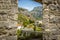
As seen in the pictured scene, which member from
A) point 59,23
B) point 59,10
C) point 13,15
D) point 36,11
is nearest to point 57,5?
point 59,10

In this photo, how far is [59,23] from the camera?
266 cm

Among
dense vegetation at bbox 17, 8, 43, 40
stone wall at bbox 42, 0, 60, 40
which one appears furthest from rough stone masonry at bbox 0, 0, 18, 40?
dense vegetation at bbox 17, 8, 43, 40

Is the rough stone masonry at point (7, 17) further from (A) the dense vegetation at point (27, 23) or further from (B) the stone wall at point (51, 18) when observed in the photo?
(A) the dense vegetation at point (27, 23)

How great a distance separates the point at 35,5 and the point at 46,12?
1185mm

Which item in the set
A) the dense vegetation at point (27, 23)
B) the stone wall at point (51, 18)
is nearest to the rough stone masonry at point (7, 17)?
the stone wall at point (51, 18)

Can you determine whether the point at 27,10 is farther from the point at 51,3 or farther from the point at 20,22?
the point at 51,3

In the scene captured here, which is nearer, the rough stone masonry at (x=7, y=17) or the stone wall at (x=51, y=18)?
the rough stone masonry at (x=7, y=17)

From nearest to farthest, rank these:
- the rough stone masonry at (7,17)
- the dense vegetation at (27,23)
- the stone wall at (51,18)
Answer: the rough stone masonry at (7,17) < the stone wall at (51,18) < the dense vegetation at (27,23)

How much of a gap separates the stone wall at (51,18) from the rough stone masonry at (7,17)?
53cm

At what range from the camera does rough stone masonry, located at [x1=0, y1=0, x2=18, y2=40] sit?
2529 mm

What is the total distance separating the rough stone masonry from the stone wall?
1.73 feet

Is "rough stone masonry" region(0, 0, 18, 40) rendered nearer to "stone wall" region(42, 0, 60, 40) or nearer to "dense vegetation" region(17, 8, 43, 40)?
"stone wall" region(42, 0, 60, 40)

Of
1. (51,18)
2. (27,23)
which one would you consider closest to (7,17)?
(51,18)

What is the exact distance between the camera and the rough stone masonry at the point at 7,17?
8.30 feet
